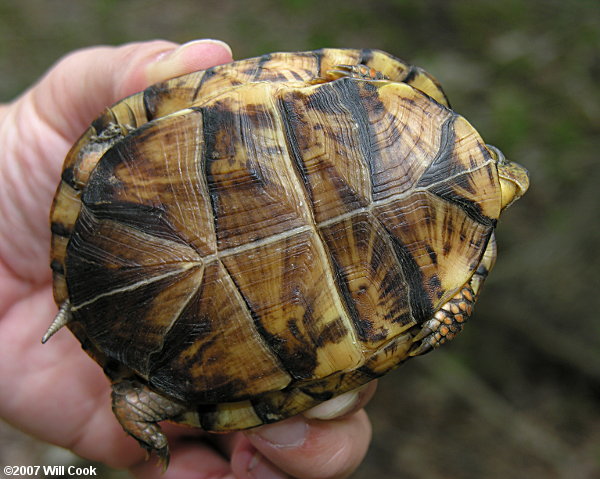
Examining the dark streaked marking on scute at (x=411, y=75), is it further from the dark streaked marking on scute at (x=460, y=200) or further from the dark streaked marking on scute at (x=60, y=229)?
the dark streaked marking on scute at (x=60, y=229)

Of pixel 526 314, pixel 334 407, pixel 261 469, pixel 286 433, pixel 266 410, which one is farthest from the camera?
pixel 526 314

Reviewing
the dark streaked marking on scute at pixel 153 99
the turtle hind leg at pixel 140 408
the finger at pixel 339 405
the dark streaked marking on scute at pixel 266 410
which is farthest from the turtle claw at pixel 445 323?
the dark streaked marking on scute at pixel 153 99

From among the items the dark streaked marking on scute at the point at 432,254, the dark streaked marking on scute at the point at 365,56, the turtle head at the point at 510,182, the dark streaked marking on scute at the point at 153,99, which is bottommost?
the dark streaked marking on scute at the point at 432,254

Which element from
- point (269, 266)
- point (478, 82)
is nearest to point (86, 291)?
point (269, 266)

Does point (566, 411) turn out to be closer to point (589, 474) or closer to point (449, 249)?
point (589, 474)

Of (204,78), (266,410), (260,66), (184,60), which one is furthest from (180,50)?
(266,410)

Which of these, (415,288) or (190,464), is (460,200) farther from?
(190,464)

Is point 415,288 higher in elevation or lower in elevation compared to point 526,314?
higher

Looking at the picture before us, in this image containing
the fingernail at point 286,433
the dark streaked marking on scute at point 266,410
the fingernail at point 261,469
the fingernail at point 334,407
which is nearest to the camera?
the dark streaked marking on scute at point 266,410
